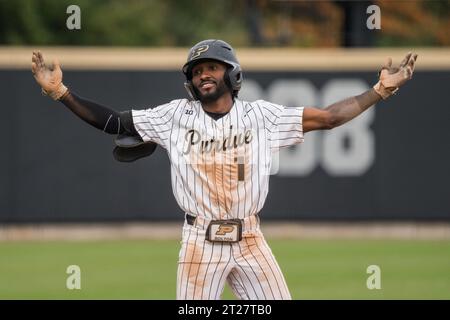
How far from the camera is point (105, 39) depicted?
31.4 metres

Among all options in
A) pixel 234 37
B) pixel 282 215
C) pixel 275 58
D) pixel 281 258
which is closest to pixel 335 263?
pixel 281 258

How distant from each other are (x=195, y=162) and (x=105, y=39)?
80.0 ft

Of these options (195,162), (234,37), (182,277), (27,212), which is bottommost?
(182,277)

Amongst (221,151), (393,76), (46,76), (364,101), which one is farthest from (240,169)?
(46,76)

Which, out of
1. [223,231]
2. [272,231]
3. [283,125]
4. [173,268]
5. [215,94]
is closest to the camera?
Answer: [223,231]

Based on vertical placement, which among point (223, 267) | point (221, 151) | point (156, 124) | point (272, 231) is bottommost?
point (223, 267)

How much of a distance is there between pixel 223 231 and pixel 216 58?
1.08 m

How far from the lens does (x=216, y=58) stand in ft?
24.2

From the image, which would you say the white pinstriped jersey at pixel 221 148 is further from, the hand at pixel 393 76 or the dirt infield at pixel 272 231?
the dirt infield at pixel 272 231

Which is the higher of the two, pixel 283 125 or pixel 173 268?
pixel 173 268

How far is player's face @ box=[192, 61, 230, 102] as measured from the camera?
7.40 m

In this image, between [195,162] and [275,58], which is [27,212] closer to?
[275,58]

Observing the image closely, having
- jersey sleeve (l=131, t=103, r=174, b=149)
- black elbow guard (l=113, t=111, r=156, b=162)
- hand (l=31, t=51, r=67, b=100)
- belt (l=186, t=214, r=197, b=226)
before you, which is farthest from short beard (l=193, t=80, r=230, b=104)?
hand (l=31, t=51, r=67, b=100)

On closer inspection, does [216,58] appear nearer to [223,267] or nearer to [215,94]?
[215,94]
